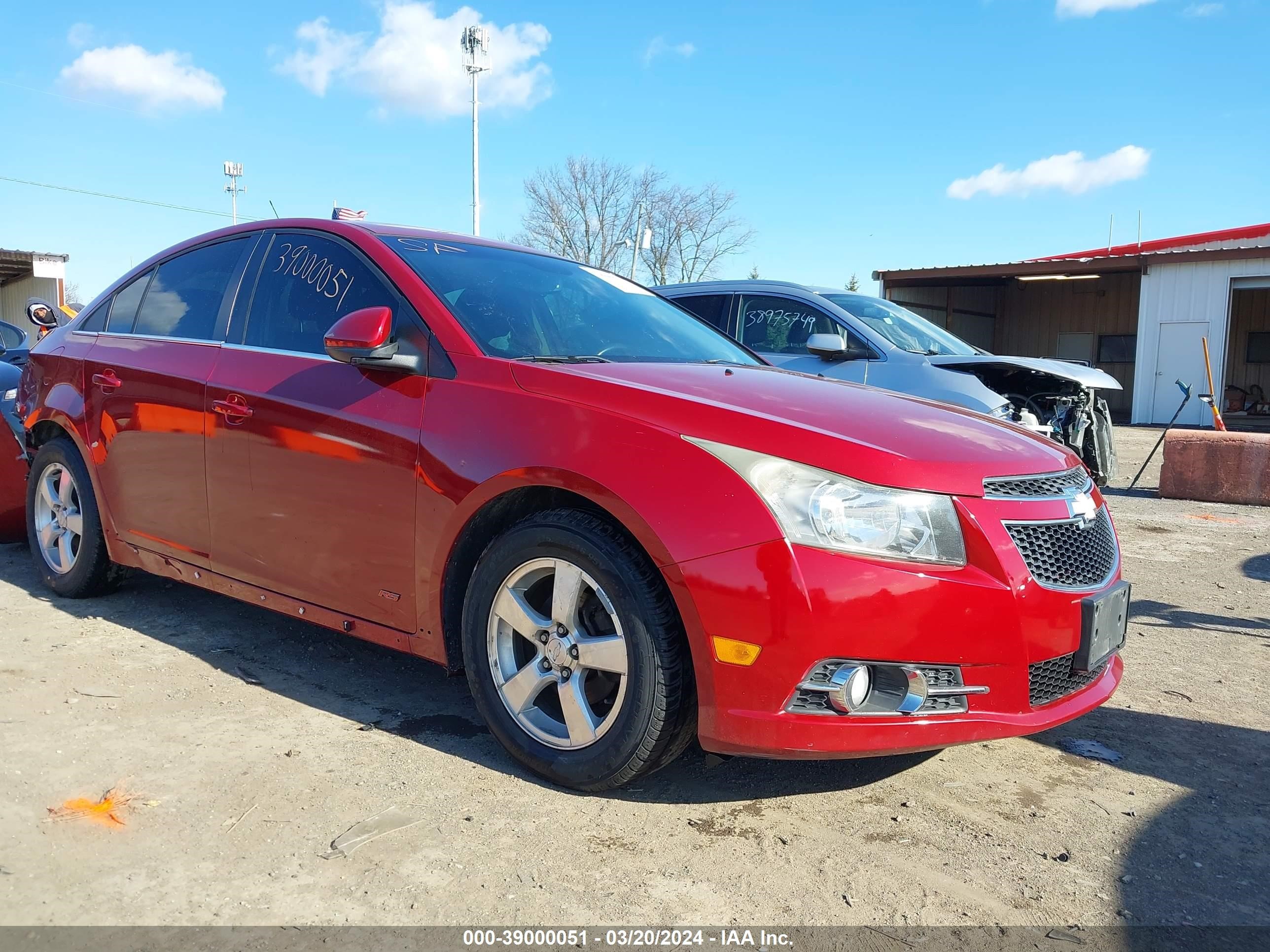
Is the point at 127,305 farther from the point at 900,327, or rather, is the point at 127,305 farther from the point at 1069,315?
the point at 1069,315

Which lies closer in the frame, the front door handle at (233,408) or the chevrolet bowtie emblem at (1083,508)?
the chevrolet bowtie emblem at (1083,508)

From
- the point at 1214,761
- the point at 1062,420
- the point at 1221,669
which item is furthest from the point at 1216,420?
the point at 1214,761

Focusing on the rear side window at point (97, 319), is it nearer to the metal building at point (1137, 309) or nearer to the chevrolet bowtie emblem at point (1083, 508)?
the chevrolet bowtie emblem at point (1083, 508)

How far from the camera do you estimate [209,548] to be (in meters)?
3.69

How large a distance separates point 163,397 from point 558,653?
219 centimetres

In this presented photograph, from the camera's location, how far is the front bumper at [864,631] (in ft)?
7.67

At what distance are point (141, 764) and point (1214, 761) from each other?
10.8 feet

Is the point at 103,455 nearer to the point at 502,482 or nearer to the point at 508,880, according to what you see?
the point at 502,482

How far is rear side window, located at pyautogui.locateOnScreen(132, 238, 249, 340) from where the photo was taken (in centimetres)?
394

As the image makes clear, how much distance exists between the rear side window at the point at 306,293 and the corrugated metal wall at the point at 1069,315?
27.0 meters

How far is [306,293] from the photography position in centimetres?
359

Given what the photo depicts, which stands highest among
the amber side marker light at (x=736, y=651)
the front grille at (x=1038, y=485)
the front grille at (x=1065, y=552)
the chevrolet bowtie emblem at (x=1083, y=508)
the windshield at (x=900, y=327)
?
the windshield at (x=900, y=327)

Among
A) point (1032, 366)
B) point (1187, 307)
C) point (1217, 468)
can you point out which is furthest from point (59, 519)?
point (1187, 307)

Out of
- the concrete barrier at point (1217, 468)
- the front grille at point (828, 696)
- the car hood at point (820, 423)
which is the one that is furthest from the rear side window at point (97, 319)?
the concrete barrier at point (1217, 468)
